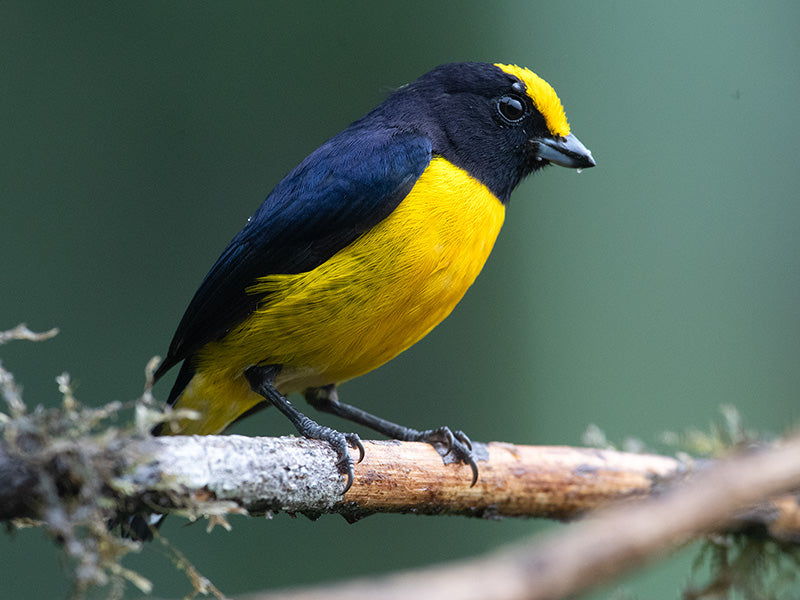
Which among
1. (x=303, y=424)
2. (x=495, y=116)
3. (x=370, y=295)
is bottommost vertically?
(x=303, y=424)

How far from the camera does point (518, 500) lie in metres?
2.75

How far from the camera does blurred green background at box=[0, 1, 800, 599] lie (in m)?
4.88

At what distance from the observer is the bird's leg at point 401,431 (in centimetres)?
266

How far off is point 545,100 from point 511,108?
0.14 m

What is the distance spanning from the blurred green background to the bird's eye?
8.21 ft

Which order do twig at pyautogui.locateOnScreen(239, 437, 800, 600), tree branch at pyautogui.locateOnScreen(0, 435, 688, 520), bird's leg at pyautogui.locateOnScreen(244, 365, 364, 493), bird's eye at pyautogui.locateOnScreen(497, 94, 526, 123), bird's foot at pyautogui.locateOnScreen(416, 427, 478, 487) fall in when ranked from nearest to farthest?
twig at pyautogui.locateOnScreen(239, 437, 800, 600)
tree branch at pyautogui.locateOnScreen(0, 435, 688, 520)
bird's leg at pyautogui.locateOnScreen(244, 365, 364, 493)
bird's foot at pyautogui.locateOnScreen(416, 427, 478, 487)
bird's eye at pyautogui.locateOnScreen(497, 94, 526, 123)

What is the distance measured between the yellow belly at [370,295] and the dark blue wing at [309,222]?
1.8 inches

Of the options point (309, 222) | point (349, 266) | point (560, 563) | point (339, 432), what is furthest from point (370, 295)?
point (560, 563)

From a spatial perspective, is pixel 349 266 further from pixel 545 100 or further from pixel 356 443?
pixel 545 100

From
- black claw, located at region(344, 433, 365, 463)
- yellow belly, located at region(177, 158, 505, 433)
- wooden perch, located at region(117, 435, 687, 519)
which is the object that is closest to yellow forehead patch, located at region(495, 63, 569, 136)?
yellow belly, located at region(177, 158, 505, 433)

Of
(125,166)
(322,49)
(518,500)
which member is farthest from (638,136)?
(518,500)

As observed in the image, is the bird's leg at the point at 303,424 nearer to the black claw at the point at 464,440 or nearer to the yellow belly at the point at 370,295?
the yellow belly at the point at 370,295

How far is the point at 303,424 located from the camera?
278 centimetres

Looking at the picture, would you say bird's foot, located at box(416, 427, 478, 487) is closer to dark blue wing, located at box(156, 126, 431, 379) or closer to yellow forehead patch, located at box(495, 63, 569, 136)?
dark blue wing, located at box(156, 126, 431, 379)
